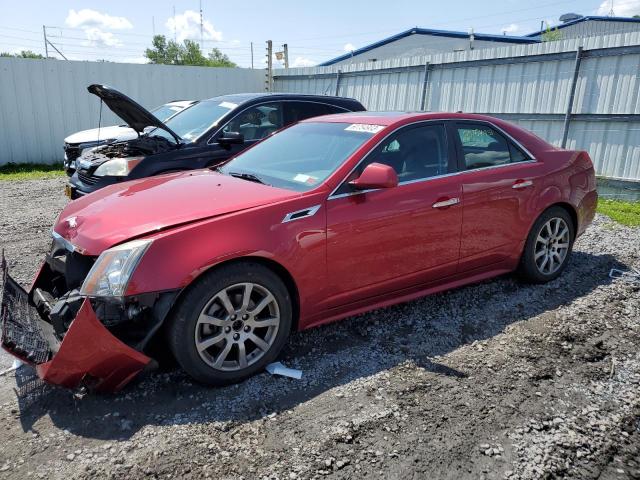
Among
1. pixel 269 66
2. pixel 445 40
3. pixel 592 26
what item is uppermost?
pixel 592 26

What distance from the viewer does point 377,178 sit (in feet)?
11.0

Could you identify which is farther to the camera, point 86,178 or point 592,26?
point 592,26

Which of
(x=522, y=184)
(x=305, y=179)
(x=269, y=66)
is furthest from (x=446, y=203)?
(x=269, y=66)

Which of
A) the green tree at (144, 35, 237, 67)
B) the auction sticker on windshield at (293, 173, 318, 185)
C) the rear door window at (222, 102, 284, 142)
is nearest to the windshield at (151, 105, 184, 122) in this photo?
the rear door window at (222, 102, 284, 142)

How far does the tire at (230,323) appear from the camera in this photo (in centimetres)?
291

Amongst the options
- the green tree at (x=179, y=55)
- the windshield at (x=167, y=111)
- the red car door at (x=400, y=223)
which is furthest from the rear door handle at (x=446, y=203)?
the green tree at (x=179, y=55)

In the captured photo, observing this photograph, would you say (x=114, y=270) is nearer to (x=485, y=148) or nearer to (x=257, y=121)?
(x=485, y=148)

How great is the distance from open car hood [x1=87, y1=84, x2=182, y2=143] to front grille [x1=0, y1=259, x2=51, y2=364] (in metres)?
2.93

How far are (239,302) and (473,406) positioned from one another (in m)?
1.53

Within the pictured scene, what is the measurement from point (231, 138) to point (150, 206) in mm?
2968

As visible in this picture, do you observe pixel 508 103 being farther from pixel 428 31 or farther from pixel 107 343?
pixel 428 31

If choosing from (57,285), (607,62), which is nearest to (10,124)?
(57,285)

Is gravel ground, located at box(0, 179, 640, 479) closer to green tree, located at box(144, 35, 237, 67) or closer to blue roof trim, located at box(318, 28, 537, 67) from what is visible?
blue roof trim, located at box(318, 28, 537, 67)

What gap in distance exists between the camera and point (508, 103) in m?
9.71
